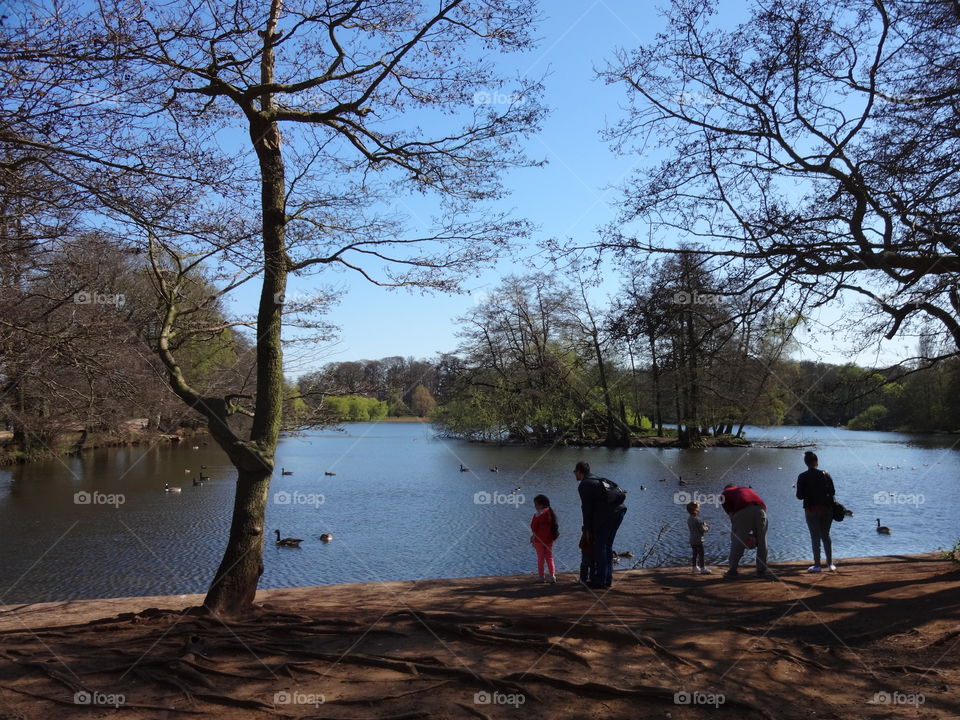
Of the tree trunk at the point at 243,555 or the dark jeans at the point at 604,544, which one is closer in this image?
the tree trunk at the point at 243,555

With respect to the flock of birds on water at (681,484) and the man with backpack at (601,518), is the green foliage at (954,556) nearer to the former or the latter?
the man with backpack at (601,518)

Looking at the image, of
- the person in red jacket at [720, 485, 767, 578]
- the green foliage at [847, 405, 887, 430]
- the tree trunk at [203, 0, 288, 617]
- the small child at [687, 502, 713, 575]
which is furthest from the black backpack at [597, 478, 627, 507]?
the green foliage at [847, 405, 887, 430]

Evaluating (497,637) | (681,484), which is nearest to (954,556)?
→ (497,637)

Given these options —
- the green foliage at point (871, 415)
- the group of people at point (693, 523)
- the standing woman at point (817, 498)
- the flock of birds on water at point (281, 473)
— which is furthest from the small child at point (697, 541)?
the green foliage at point (871, 415)

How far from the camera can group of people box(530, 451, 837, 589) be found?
9188mm

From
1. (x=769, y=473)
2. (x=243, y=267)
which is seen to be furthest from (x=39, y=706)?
(x=769, y=473)

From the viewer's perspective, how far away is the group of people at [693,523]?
9188mm

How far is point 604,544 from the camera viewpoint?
930 centimetres

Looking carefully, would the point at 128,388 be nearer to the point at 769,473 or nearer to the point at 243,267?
the point at 243,267

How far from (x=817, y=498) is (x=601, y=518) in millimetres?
3265

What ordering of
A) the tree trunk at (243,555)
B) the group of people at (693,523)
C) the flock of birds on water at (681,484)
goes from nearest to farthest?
the tree trunk at (243,555)
the group of people at (693,523)
the flock of birds on water at (681,484)

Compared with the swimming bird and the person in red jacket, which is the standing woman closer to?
the person in red jacket

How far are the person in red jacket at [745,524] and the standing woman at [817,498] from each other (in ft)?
1.98

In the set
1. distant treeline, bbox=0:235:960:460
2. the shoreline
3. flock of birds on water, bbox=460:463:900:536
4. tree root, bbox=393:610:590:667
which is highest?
distant treeline, bbox=0:235:960:460
